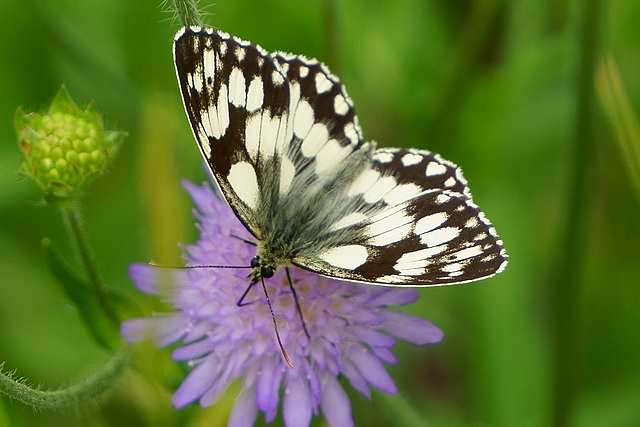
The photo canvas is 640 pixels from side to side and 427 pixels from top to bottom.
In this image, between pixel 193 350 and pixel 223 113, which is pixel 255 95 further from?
pixel 193 350

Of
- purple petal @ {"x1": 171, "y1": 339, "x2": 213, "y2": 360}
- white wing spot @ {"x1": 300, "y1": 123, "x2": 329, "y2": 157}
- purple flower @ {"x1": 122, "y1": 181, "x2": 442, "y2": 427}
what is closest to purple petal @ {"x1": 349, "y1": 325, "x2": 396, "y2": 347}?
purple flower @ {"x1": 122, "y1": 181, "x2": 442, "y2": 427}

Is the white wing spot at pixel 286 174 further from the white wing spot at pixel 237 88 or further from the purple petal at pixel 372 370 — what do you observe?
the purple petal at pixel 372 370

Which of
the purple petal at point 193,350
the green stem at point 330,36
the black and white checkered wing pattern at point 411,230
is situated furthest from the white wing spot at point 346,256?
the green stem at point 330,36

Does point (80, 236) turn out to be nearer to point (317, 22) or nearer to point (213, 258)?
point (213, 258)

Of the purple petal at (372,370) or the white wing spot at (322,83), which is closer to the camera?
the purple petal at (372,370)

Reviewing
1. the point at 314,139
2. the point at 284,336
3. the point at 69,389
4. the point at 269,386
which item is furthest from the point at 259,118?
the point at 69,389

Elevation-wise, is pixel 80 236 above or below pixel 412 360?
above

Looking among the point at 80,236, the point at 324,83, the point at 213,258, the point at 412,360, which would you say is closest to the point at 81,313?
the point at 80,236
